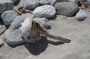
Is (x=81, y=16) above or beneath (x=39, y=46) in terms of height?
above

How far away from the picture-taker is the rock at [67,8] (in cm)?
335

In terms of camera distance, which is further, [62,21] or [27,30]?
[62,21]

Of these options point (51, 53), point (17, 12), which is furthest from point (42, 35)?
point (17, 12)

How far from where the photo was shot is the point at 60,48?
2.76 metres

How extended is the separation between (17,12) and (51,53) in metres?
1.01

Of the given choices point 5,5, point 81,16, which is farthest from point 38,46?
point 5,5

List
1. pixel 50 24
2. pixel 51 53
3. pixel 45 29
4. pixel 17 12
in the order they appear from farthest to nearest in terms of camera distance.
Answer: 1. pixel 17 12
2. pixel 50 24
3. pixel 45 29
4. pixel 51 53

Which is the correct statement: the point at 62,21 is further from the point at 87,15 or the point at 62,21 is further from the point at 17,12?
the point at 17,12

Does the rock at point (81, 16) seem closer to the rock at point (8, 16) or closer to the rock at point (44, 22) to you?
the rock at point (44, 22)

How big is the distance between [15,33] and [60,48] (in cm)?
62

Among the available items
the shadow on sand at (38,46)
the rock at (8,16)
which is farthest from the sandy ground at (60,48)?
the rock at (8,16)

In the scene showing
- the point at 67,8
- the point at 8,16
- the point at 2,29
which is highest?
the point at 67,8

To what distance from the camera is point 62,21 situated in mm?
3268

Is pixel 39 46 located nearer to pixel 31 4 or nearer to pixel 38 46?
pixel 38 46
